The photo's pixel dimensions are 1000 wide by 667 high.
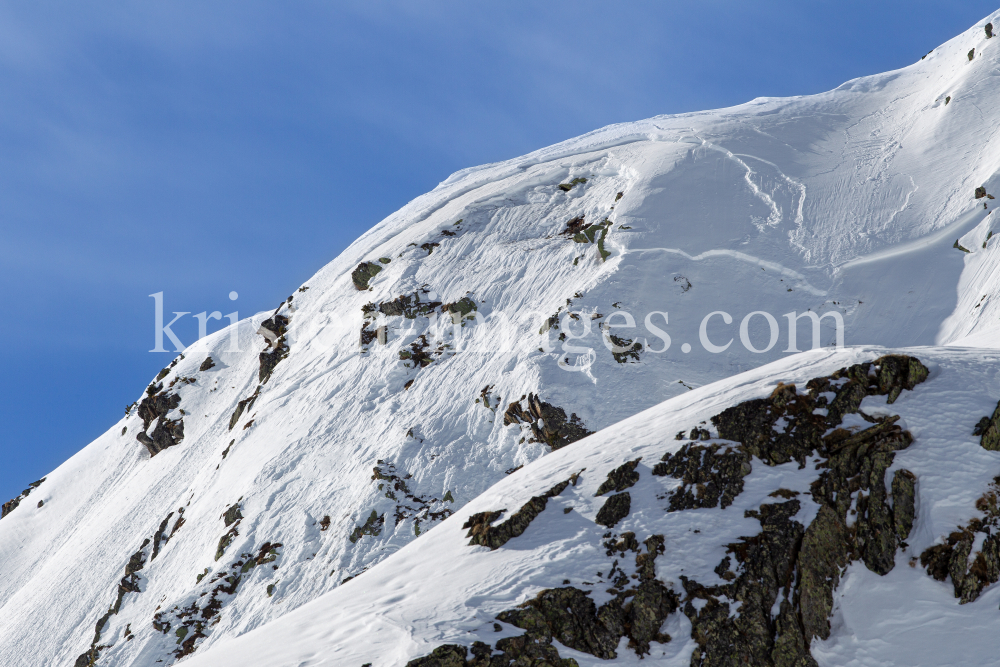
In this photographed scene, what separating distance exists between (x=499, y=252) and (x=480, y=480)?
12.0 metres

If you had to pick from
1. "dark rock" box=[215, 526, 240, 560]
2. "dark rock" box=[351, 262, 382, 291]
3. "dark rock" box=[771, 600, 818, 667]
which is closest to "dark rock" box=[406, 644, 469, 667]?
"dark rock" box=[771, 600, 818, 667]

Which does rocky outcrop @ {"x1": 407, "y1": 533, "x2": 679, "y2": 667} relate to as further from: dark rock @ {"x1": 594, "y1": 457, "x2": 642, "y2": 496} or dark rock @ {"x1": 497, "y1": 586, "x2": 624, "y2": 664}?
dark rock @ {"x1": 594, "y1": 457, "x2": 642, "y2": 496}

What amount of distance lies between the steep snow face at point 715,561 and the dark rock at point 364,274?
2014 centimetres

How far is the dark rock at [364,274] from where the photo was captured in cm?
3170

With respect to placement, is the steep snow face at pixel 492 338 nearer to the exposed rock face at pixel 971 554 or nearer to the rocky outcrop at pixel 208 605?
the rocky outcrop at pixel 208 605

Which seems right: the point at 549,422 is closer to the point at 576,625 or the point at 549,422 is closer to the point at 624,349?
the point at 624,349

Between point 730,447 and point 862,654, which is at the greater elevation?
point 730,447

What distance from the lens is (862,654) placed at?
995cm

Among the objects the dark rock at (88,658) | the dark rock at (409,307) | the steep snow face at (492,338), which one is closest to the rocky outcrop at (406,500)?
the steep snow face at (492,338)

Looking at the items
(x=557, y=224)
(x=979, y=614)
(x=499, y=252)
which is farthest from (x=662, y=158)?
(x=979, y=614)

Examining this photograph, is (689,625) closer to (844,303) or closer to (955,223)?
(844,303)

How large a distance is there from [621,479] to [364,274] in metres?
22.1

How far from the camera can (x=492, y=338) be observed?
25.6 metres

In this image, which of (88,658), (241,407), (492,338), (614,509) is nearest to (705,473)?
(614,509)
